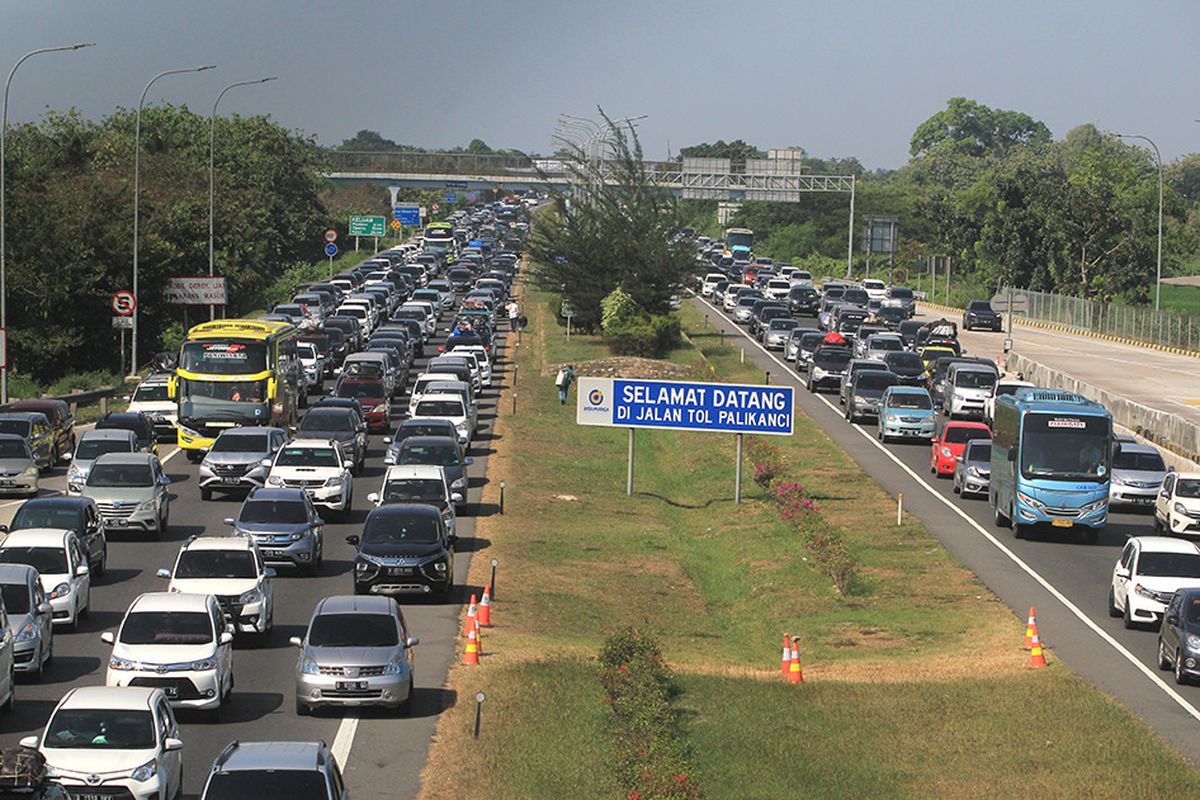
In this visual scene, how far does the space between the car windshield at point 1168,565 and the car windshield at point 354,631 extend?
14.2 m

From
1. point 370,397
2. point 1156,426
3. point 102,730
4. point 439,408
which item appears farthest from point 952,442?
point 102,730

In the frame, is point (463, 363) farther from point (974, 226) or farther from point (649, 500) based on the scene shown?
point (974, 226)

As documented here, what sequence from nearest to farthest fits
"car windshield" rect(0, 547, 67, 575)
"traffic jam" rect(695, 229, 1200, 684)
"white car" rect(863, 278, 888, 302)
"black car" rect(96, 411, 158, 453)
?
"car windshield" rect(0, 547, 67, 575) < "traffic jam" rect(695, 229, 1200, 684) < "black car" rect(96, 411, 158, 453) < "white car" rect(863, 278, 888, 302)

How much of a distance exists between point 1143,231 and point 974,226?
89.0 feet

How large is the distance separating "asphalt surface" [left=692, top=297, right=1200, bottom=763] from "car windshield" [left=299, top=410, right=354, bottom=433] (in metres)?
14.6

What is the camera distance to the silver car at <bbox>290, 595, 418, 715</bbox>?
875 inches

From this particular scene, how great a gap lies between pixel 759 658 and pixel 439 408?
22.7 m

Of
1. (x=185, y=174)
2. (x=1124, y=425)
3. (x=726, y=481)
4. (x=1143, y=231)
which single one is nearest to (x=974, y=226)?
(x=1143, y=231)

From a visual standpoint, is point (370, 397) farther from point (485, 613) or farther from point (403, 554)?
point (485, 613)

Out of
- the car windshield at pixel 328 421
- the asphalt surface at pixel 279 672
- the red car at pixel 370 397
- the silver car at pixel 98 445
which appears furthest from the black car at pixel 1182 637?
the red car at pixel 370 397

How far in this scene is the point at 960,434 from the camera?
163 ft

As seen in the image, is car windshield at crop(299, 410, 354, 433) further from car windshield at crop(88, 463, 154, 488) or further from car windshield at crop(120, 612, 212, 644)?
car windshield at crop(120, 612, 212, 644)

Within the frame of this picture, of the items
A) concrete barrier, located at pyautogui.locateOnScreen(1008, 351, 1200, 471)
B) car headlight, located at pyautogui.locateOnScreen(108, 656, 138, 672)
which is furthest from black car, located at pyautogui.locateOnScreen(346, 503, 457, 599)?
concrete barrier, located at pyautogui.locateOnScreen(1008, 351, 1200, 471)

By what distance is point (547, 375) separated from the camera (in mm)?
75562
